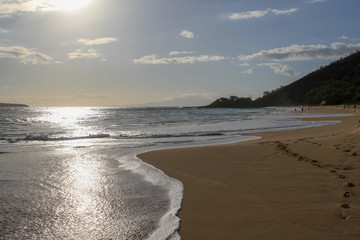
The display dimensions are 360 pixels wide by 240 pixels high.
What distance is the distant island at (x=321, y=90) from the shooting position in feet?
325

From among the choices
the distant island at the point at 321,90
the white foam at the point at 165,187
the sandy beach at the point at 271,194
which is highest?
the distant island at the point at 321,90

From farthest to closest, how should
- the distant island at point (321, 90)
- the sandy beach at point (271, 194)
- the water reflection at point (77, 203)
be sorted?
1. the distant island at point (321, 90)
2. the water reflection at point (77, 203)
3. the sandy beach at point (271, 194)

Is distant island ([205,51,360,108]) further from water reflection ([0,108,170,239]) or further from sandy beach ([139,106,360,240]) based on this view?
water reflection ([0,108,170,239])

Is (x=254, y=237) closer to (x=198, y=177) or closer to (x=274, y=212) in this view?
(x=274, y=212)

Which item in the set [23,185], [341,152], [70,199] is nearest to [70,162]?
[23,185]

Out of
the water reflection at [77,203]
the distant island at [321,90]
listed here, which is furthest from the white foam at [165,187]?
the distant island at [321,90]

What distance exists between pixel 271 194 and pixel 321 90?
119 meters

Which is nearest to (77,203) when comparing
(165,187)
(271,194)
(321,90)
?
(165,187)

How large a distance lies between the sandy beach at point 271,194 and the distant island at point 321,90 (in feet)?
305

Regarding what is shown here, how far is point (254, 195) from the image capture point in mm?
4941

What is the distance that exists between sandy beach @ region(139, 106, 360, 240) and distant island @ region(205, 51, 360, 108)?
93.1 meters

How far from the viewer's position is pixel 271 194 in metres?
4.91

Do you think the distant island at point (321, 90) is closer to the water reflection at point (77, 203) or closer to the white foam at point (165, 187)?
the white foam at point (165, 187)

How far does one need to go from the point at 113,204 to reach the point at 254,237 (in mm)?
2368
